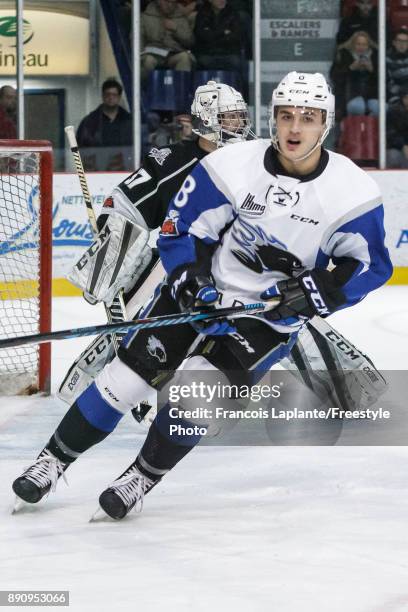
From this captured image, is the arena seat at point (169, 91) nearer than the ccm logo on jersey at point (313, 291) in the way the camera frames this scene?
No

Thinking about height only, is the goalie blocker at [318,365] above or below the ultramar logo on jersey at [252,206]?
below

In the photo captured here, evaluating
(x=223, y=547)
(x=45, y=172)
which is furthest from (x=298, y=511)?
(x=45, y=172)

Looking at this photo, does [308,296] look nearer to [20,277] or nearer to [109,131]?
[20,277]

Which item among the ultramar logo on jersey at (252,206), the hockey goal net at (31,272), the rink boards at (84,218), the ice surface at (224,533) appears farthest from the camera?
the rink boards at (84,218)

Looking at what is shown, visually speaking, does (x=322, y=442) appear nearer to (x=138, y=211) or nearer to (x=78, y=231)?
(x=138, y=211)

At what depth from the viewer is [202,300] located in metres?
2.87

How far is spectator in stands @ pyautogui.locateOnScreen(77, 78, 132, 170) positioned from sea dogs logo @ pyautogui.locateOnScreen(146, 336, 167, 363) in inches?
199

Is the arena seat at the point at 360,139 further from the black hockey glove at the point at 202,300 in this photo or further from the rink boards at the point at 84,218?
the black hockey glove at the point at 202,300

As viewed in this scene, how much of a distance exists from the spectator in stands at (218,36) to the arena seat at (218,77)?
0.03m

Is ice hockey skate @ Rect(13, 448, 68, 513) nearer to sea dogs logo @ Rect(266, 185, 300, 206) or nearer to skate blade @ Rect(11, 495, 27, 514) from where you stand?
skate blade @ Rect(11, 495, 27, 514)

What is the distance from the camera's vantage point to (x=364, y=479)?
3.30 m

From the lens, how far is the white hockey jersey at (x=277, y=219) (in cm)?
293

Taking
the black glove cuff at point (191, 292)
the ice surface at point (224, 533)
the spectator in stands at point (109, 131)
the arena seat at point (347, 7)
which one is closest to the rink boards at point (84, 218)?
the spectator in stands at point (109, 131)

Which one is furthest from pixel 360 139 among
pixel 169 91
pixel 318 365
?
pixel 318 365
